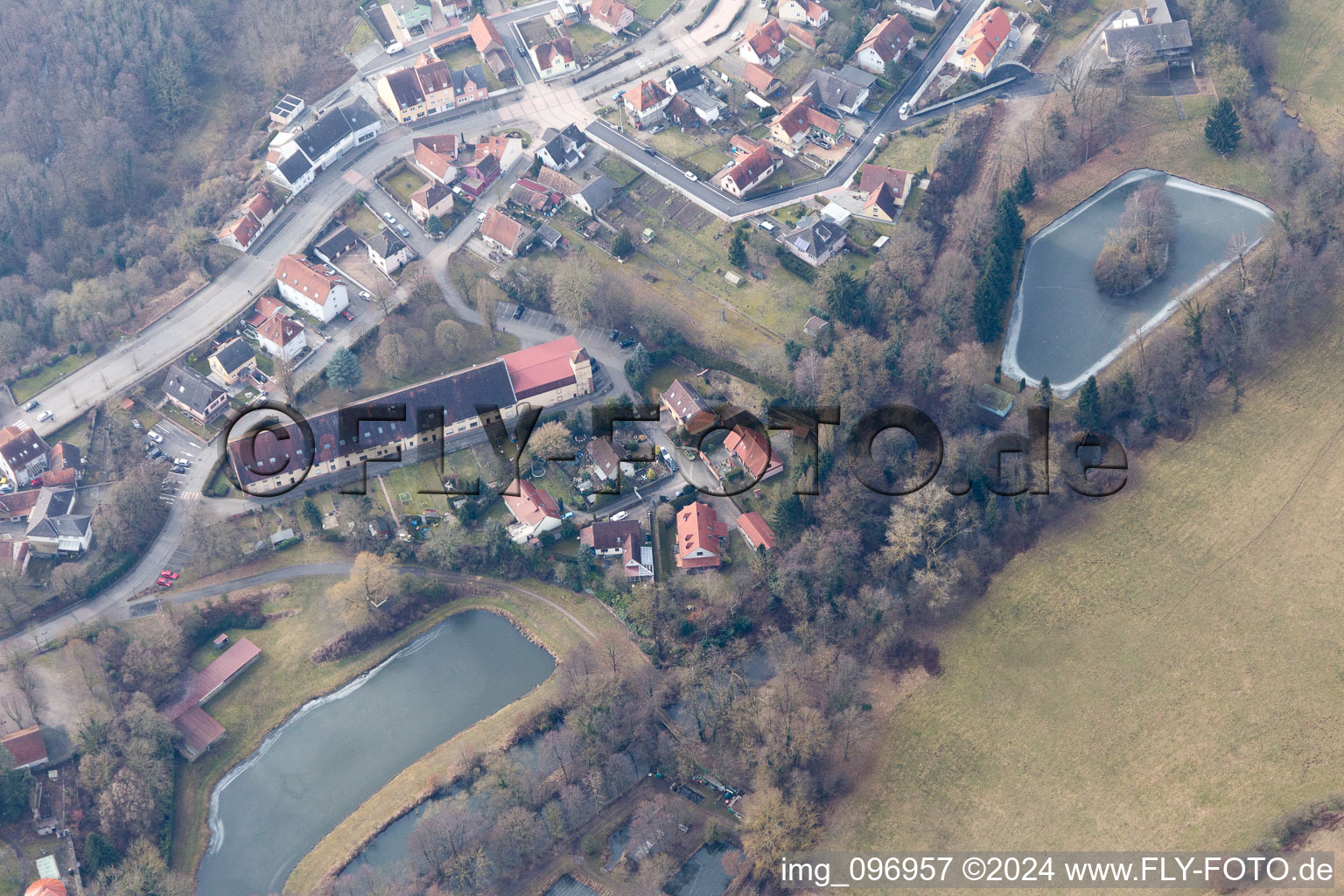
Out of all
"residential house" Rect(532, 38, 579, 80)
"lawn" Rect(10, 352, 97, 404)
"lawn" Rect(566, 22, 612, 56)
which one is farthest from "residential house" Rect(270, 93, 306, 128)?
"lawn" Rect(10, 352, 97, 404)

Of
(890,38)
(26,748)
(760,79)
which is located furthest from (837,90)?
(26,748)

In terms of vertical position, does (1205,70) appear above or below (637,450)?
above

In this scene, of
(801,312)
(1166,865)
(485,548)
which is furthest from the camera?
(801,312)

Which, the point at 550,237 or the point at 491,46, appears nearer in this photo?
the point at 550,237

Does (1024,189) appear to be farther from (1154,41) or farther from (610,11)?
(610,11)

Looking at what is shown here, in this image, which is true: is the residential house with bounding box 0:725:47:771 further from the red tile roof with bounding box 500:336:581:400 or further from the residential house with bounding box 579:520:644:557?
the red tile roof with bounding box 500:336:581:400

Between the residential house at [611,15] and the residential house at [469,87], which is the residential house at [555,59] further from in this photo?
the residential house at [469,87]

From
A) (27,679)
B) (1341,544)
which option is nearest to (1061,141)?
(1341,544)

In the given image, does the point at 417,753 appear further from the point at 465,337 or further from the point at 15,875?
the point at 465,337
